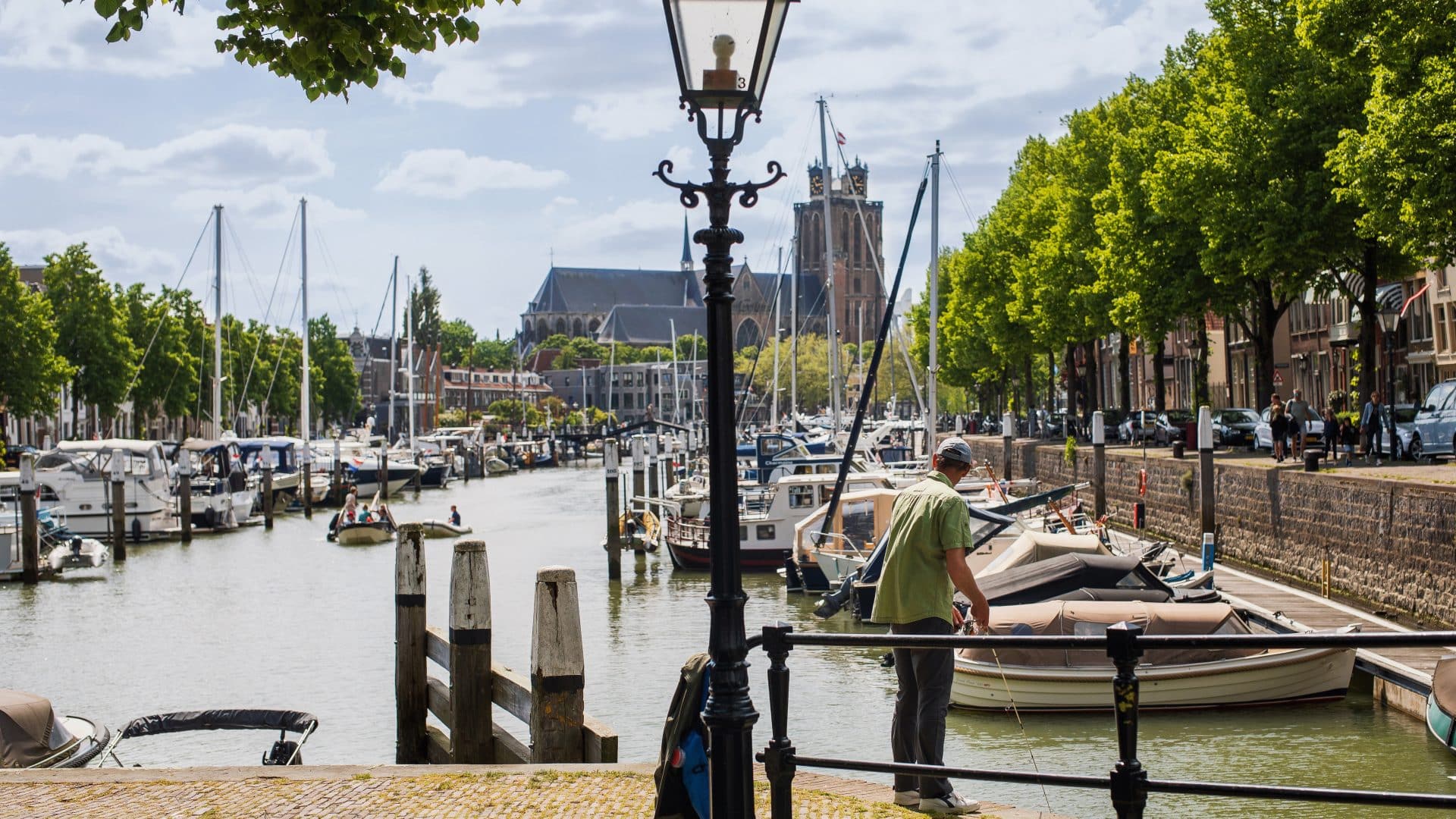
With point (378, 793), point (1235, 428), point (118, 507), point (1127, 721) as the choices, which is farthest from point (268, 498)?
point (1127, 721)

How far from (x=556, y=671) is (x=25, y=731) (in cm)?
Result: 539

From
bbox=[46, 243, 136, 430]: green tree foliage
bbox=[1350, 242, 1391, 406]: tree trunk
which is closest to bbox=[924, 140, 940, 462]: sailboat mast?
bbox=[1350, 242, 1391, 406]: tree trunk

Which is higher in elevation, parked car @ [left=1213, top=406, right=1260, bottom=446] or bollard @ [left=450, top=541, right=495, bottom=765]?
parked car @ [left=1213, top=406, right=1260, bottom=446]

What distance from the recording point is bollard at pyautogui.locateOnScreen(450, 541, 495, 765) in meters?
11.2

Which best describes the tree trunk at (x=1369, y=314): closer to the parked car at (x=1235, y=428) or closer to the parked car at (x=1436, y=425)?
the parked car at (x=1436, y=425)

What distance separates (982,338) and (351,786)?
71.0 m

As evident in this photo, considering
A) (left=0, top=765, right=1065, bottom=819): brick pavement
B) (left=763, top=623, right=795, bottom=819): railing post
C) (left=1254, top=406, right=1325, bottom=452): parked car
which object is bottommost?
(left=0, top=765, right=1065, bottom=819): brick pavement

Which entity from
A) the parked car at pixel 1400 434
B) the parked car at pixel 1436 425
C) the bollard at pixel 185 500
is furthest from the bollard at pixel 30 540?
the parked car at pixel 1436 425

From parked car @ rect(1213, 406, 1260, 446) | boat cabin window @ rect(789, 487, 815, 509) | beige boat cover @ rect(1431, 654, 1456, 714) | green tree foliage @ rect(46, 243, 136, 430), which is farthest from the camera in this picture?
green tree foliage @ rect(46, 243, 136, 430)

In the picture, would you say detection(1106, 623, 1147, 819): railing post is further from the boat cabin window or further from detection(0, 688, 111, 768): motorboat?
the boat cabin window

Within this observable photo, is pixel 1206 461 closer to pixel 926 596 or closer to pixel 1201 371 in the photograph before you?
pixel 1201 371

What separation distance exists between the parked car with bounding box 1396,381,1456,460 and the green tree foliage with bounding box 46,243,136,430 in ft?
210

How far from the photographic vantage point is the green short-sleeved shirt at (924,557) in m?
9.00

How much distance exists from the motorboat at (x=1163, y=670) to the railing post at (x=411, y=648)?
314 inches
